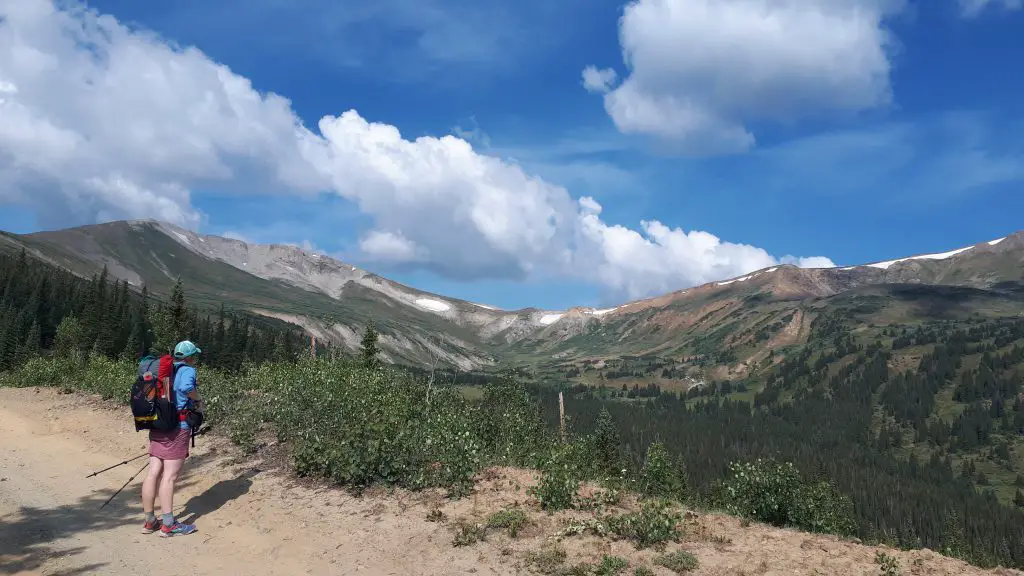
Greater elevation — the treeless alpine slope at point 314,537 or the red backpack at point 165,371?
Answer: the red backpack at point 165,371

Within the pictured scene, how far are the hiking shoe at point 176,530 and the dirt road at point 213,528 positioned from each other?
6.0 inches

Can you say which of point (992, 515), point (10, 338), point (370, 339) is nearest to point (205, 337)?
point (10, 338)

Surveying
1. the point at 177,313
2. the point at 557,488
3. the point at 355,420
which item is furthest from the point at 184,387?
the point at 177,313

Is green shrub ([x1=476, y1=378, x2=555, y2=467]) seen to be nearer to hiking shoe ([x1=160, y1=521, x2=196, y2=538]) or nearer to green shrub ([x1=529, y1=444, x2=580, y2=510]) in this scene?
green shrub ([x1=529, y1=444, x2=580, y2=510])

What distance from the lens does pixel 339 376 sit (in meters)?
19.0

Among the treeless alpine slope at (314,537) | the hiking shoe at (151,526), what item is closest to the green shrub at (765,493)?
the treeless alpine slope at (314,537)

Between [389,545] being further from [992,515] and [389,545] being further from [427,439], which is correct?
[992,515]

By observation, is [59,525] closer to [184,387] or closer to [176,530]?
[176,530]

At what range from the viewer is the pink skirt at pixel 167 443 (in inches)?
451

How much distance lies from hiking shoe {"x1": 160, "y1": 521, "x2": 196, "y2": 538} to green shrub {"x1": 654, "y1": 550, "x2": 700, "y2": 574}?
28.9 ft

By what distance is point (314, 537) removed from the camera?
10.9 metres

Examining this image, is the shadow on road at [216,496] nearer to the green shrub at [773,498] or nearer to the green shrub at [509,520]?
the green shrub at [509,520]

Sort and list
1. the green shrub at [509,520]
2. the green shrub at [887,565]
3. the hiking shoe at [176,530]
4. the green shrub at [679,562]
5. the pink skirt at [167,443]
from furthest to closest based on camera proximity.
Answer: the pink skirt at [167,443] → the hiking shoe at [176,530] → the green shrub at [509,520] → the green shrub at [679,562] → the green shrub at [887,565]

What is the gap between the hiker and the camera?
11102 millimetres
